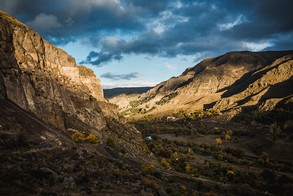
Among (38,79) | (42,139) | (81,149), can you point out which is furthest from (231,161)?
(42,139)

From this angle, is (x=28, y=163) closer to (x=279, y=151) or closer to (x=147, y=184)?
(x=147, y=184)

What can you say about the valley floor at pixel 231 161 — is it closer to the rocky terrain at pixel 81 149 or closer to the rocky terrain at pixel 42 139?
the rocky terrain at pixel 81 149

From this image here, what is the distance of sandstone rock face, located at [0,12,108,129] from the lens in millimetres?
43438

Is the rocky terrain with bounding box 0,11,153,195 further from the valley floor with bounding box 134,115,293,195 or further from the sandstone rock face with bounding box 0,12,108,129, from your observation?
the valley floor with bounding box 134,115,293,195

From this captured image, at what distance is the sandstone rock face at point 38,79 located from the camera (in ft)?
143

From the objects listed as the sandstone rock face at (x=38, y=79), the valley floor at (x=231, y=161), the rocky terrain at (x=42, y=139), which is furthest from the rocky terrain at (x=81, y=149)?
the valley floor at (x=231, y=161)

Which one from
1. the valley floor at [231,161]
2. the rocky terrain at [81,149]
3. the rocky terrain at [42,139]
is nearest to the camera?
the rocky terrain at [42,139]

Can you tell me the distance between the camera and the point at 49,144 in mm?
29359

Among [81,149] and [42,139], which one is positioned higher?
[42,139]

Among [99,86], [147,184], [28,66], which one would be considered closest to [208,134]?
[99,86]

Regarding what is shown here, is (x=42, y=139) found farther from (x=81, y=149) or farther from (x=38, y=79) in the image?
(x=38, y=79)

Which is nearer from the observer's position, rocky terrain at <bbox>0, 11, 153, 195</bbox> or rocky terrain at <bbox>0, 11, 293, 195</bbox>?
rocky terrain at <bbox>0, 11, 153, 195</bbox>

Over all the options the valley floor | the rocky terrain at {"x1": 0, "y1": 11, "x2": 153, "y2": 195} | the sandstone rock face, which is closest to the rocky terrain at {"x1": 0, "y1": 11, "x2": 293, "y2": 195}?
the rocky terrain at {"x1": 0, "y1": 11, "x2": 153, "y2": 195}

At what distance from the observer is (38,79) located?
174 ft
